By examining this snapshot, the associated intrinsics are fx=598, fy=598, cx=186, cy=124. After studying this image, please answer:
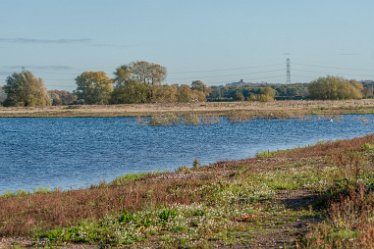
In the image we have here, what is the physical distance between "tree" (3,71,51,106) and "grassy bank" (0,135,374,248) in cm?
12479

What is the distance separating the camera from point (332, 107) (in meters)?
112

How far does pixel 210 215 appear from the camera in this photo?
15.0 meters

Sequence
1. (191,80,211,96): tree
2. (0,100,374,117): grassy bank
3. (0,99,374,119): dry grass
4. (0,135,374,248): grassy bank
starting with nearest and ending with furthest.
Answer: (0,135,374,248): grassy bank, (0,100,374,117): grassy bank, (0,99,374,119): dry grass, (191,80,211,96): tree

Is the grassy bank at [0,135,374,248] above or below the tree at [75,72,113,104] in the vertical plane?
below

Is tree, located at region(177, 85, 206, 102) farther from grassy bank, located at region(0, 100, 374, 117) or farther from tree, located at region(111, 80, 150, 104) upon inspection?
grassy bank, located at region(0, 100, 374, 117)

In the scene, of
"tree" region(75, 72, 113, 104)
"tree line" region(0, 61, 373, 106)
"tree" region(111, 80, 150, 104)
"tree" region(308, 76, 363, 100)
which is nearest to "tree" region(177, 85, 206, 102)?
"tree line" region(0, 61, 373, 106)

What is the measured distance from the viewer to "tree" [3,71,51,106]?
461 ft

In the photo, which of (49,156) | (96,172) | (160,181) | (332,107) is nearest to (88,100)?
(332,107)

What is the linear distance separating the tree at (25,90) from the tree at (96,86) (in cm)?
1439

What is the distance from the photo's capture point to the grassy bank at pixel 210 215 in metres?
12.7

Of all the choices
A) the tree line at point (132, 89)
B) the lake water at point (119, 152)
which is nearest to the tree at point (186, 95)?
the tree line at point (132, 89)

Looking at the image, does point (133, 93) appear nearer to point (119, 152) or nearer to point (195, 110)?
point (195, 110)

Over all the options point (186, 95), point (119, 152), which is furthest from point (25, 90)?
point (119, 152)

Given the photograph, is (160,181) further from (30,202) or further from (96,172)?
(96,172)
